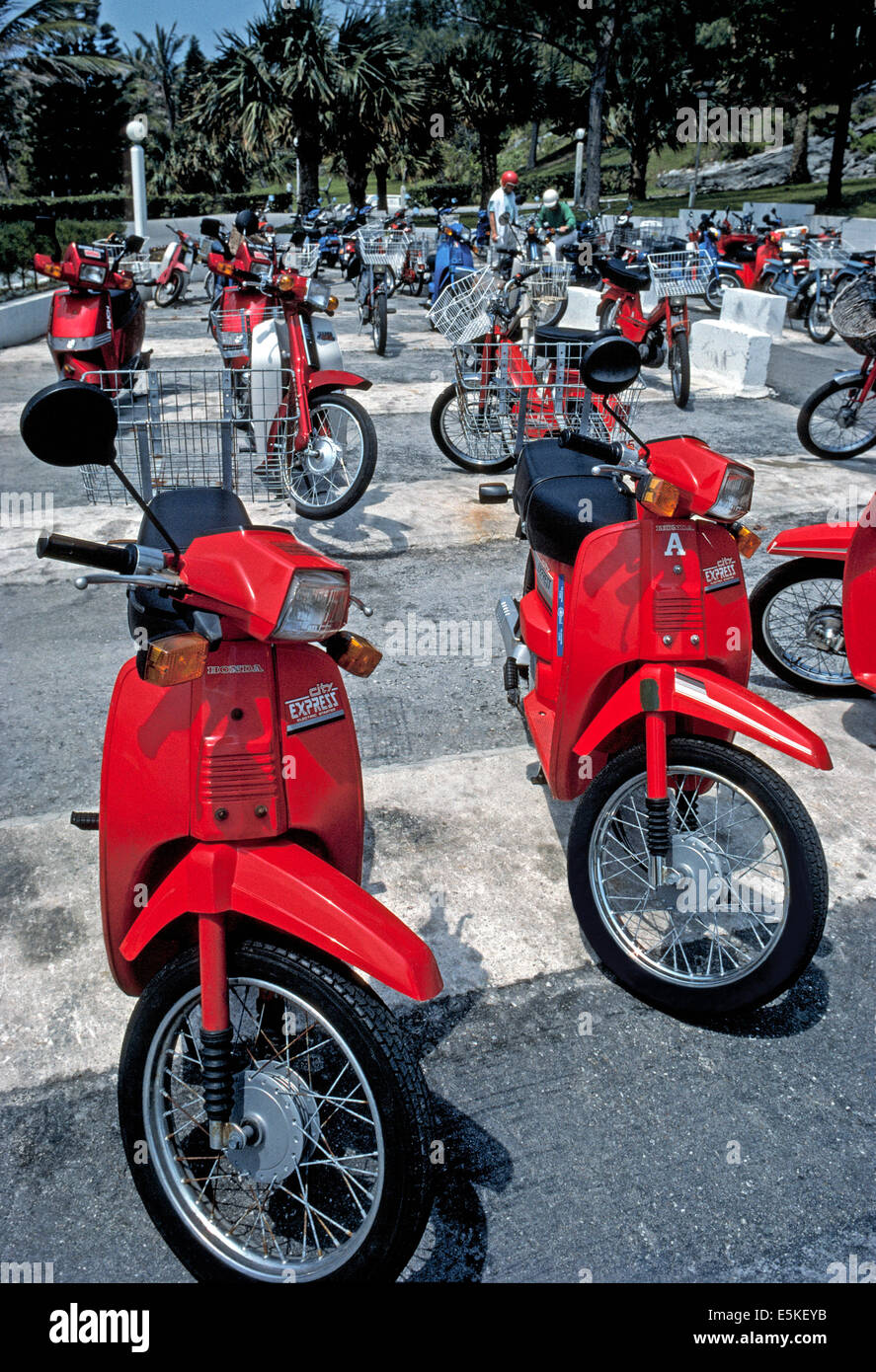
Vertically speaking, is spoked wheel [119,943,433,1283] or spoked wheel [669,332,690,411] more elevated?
spoked wheel [669,332,690,411]

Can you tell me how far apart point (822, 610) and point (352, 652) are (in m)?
2.70

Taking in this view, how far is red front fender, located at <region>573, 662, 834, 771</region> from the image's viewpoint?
243 cm

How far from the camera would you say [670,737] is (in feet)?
8.34

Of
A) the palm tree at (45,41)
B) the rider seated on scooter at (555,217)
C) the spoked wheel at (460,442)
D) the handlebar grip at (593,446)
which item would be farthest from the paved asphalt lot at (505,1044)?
the palm tree at (45,41)

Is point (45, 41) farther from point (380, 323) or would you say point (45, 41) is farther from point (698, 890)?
point (698, 890)

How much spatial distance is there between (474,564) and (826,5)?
30420 mm

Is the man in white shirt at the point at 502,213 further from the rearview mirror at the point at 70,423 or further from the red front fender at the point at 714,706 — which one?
the rearview mirror at the point at 70,423

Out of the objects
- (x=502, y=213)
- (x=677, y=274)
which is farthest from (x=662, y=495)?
(x=502, y=213)

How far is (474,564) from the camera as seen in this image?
18.6 ft

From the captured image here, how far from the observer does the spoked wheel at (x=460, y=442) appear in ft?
22.7

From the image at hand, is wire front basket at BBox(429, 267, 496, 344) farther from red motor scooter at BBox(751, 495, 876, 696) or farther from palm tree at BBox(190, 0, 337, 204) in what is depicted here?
palm tree at BBox(190, 0, 337, 204)

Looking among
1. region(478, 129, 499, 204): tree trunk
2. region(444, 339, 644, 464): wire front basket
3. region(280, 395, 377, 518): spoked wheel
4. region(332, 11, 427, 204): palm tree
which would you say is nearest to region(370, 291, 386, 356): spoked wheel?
region(444, 339, 644, 464): wire front basket

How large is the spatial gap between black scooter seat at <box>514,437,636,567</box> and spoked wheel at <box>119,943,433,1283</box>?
1580 mm

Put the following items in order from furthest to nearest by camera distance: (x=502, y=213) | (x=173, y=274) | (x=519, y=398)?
(x=173, y=274), (x=502, y=213), (x=519, y=398)
